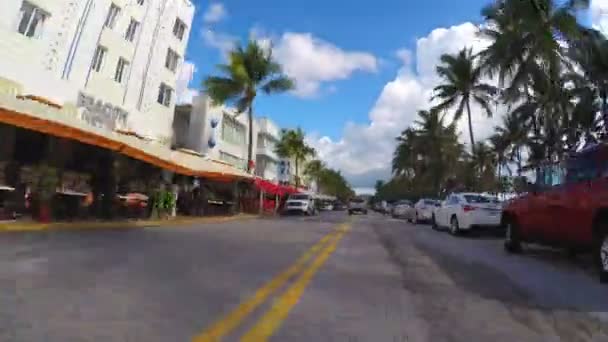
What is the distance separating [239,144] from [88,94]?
31248 mm

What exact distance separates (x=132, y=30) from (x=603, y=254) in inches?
1176

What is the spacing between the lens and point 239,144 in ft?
197

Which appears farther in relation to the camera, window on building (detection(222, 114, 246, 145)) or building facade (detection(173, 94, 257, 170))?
window on building (detection(222, 114, 246, 145))

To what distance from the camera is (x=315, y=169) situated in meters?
110

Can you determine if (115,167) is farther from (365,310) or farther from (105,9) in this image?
(365,310)

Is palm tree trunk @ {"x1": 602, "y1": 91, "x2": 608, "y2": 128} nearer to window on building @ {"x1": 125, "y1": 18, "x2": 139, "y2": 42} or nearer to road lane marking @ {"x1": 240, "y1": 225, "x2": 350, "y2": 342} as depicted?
window on building @ {"x1": 125, "y1": 18, "x2": 139, "y2": 42}

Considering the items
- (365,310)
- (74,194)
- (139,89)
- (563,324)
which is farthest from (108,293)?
(139,89)

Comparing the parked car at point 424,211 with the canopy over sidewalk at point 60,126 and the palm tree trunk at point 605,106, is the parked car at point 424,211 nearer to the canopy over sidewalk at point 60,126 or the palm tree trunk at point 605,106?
the palm tree trunk at point 605,106

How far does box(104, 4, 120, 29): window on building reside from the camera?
101 feet

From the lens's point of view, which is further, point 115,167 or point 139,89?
point 139,89

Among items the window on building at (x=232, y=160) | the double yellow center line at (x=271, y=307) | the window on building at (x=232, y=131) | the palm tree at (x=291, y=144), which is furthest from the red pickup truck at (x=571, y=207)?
the palm tree at (x=291, y=144)

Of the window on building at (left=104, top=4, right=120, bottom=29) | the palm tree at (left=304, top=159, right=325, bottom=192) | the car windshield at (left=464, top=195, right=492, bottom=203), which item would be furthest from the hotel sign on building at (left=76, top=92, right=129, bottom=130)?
the palm tree at (left=304, top=159, right=325, bottom=192)

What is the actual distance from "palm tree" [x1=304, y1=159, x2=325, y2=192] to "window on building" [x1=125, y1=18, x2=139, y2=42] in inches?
2854

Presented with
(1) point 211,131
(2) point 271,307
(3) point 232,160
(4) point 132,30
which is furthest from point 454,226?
(3) point 232,160
